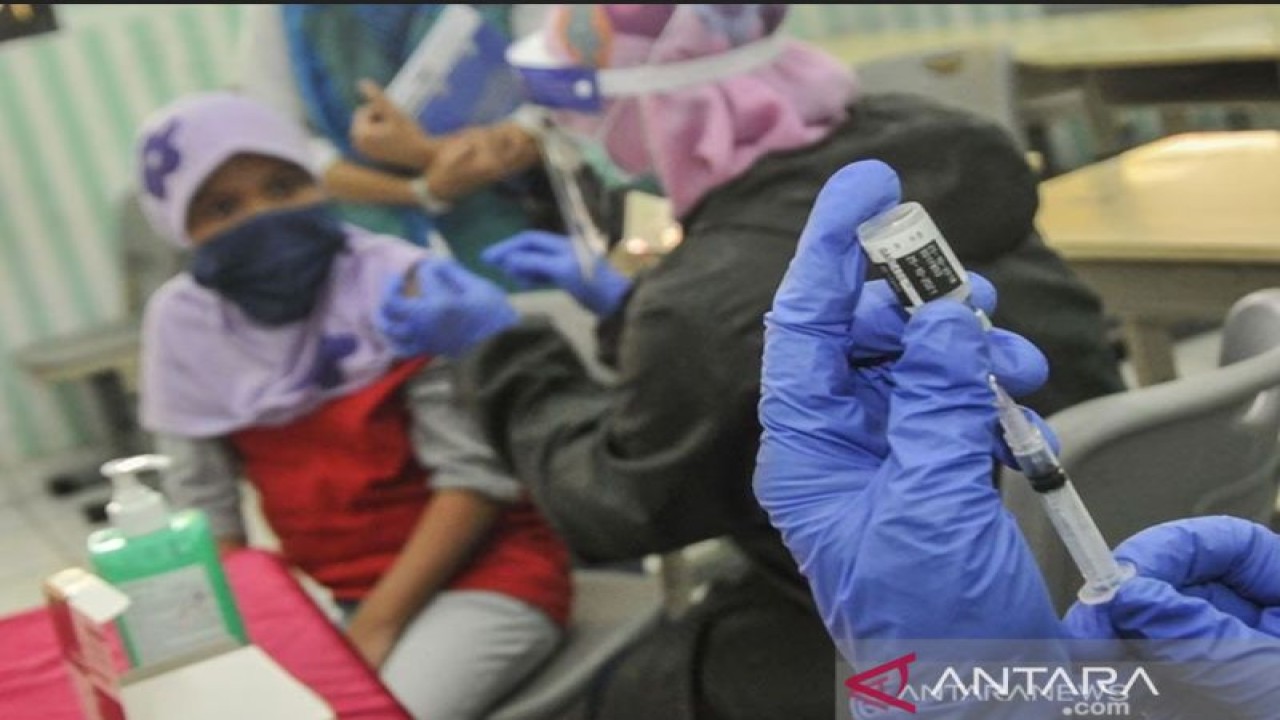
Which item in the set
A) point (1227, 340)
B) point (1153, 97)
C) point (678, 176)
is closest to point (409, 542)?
point (678, 176)

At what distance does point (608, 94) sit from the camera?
155cm

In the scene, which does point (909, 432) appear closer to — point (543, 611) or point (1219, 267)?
point (543, 611)

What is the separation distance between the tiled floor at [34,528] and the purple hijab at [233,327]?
1.57m

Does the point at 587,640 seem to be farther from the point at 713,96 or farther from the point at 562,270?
the point at 713,96

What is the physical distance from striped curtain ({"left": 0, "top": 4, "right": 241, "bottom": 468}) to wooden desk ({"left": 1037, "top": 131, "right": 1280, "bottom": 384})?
2693 mm

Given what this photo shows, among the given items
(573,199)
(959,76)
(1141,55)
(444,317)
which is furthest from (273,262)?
Result: (1141,55)

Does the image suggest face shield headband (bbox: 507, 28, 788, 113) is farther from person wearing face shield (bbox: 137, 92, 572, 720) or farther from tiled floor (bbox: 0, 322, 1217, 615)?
tiled floor (bbox: 0, 322, 1217, 615)

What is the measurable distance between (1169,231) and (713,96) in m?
0.97

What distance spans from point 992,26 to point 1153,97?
42.0 inches

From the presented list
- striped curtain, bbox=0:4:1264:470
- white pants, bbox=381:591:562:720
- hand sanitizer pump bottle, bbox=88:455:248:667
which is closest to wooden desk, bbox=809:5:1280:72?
striped curtain, bbox=0:4:1264:470

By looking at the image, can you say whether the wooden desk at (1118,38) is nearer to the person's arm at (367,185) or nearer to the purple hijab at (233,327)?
the person's arm at (367,185)

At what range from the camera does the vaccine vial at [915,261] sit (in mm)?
813

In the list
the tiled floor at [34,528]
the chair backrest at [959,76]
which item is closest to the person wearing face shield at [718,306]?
the chair backrest at [959,76]

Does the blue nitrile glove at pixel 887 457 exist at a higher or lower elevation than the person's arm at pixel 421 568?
higher
